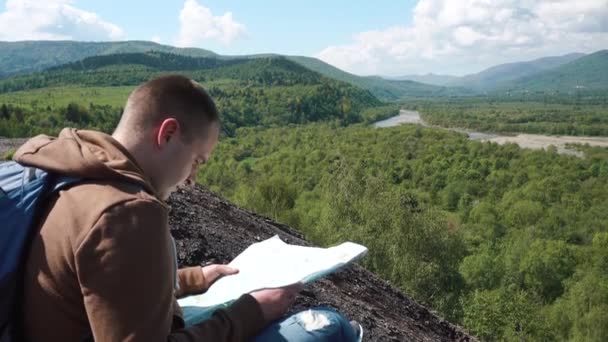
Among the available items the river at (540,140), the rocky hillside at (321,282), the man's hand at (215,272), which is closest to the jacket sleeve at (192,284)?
the man's hand at (215,272)

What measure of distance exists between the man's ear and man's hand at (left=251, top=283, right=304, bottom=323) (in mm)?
723

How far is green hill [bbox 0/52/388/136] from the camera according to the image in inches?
3210

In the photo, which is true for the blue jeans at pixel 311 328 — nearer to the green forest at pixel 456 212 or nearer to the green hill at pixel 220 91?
the green forest at pixel 456 212

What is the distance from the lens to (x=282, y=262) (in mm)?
2582

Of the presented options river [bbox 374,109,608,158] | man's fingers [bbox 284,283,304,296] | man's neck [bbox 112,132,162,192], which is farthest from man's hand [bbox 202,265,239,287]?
river [bbox 374,109,608,158]

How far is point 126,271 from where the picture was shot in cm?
157

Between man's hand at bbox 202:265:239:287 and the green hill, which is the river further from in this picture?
man's hand at bbox 202:265:239:287

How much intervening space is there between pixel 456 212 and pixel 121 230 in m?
54.1

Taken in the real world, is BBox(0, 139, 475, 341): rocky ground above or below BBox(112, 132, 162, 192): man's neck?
below

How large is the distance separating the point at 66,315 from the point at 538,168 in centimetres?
6657

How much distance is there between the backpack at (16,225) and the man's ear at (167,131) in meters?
0.31

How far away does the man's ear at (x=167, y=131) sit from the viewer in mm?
1881

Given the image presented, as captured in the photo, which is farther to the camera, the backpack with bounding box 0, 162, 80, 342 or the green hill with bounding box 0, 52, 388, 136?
the green hill with bounding box 0, 52, 388, 136

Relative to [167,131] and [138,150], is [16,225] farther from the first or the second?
[167,131]
